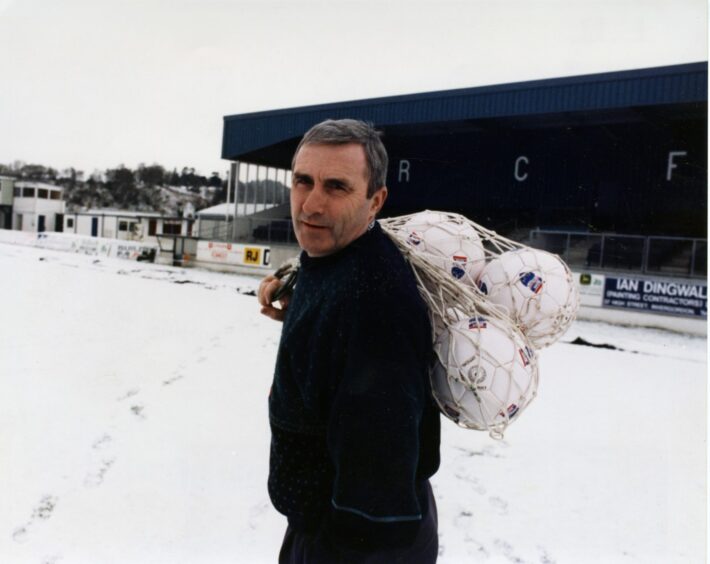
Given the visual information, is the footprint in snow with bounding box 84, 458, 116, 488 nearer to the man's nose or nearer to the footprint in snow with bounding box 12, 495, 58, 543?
the footprint in snow with bounding box 12, 495, 58, 543

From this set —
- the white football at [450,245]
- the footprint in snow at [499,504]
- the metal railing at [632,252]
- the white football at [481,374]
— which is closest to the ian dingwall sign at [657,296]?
the metal railing at [632,252]

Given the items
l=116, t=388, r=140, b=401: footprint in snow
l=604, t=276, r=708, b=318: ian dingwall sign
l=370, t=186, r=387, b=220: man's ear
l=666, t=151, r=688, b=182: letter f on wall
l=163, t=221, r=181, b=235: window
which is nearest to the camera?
l=370, t=186, r=387, b=220: man's ear

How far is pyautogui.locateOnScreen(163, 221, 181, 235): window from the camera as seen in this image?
47.6m

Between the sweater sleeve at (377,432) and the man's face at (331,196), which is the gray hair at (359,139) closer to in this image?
the man's face at (331,196)

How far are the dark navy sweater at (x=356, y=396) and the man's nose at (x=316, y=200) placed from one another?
0.46 ft

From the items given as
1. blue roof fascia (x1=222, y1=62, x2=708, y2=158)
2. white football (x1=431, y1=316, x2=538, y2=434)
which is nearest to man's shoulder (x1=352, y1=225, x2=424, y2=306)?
white football (x1=431, y1=316, x2=538, y2=434)

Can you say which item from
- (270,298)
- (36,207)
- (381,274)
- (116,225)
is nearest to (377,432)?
(381,274)

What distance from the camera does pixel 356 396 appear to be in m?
1.23

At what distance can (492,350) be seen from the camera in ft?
5.18

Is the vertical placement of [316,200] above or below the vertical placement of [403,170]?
below

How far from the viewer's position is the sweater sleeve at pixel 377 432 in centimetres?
122

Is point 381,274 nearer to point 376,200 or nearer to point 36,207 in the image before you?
point 376,200

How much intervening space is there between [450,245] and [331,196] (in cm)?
55

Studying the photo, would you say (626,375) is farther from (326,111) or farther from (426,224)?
(326,111)
